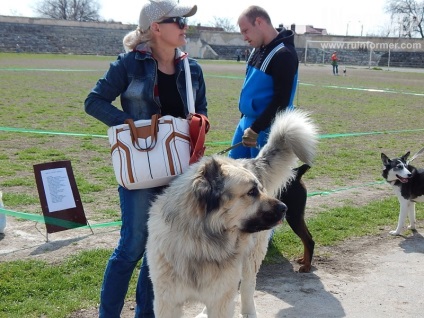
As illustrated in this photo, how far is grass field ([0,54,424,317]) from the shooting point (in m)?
4.30

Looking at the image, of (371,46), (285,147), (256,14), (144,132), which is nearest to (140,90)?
(144,132)

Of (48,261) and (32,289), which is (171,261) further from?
(48,261)

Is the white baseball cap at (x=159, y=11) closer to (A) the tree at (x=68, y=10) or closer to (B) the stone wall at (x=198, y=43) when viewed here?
(B) the stone wall at (x=198, y=43)

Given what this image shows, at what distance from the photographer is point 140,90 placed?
10.6ft

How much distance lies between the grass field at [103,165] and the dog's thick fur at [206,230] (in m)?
1.08

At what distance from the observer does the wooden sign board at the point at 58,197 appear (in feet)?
17.3

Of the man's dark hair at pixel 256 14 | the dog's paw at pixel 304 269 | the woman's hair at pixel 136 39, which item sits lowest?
the dog's paw at pixel 304 269

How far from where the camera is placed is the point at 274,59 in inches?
175

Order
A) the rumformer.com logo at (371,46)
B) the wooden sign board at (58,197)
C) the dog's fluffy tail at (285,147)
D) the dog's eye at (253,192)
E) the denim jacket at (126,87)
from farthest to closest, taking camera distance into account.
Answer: the rumformer.com logo at (371,46) < the wooden sign board at (58,197) < the dog's fluffy tail at (285,147) < the denim jacket at (126,87) < the dog's eye at (253,192)

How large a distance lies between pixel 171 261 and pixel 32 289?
159 cm

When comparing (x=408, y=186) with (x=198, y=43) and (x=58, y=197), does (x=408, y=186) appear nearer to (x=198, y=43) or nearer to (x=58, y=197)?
(x=58, y=197)

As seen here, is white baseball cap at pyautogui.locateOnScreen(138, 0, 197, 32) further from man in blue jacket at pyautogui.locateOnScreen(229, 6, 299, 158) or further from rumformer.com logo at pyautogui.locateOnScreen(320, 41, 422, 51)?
rumformer.com logo at pyautogui.locateOnScreen(320, 41, 422, 51)

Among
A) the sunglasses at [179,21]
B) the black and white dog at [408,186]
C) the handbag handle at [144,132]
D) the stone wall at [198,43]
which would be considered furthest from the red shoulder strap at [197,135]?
the stone wall at [198,43]

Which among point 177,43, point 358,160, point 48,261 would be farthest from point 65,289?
point 358,160
